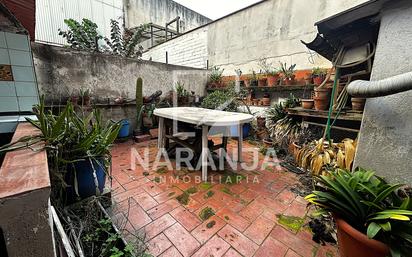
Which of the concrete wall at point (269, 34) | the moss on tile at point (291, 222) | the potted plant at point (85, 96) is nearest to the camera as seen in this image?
the moss on tile at point (291, 222)

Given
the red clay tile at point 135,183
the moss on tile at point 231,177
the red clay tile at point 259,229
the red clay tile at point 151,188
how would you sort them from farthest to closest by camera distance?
the moss on tile at point 231,177
the red clay tile at point 135,183
the red clay tile at point 151,188
the red clay tile at point 259,229

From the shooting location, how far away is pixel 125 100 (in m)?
3.93

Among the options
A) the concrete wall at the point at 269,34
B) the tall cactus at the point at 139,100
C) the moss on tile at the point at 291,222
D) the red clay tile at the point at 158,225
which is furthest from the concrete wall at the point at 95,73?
the moss on tile at the point at 291,222

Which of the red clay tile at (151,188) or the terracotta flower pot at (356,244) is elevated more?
the terracotta flower pot at (356,244)

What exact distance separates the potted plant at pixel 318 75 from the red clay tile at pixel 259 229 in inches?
110

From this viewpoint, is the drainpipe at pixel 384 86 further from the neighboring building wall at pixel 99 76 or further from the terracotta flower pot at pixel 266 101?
the neighboring building wall at pixel 99 76

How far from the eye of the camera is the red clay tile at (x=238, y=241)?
129 cm

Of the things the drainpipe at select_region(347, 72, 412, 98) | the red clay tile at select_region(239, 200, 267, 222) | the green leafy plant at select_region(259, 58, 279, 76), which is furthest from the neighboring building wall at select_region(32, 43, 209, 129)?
the drainpipe at select_region(347, 72, 412, 98)

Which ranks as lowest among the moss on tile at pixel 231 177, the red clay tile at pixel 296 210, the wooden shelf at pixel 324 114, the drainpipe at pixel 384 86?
the red clay tile at pixel 296 210

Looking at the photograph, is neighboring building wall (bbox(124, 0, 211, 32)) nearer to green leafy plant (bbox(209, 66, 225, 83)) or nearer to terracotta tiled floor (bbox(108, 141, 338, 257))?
green leafy plant (bbox(209, 66, 225, 83))

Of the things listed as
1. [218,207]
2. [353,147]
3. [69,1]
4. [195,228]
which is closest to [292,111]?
[353,147]

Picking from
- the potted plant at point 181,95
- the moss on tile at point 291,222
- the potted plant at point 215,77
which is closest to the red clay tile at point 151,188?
the moss on tile at point 291,222

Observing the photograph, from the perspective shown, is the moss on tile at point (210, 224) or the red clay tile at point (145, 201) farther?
the red clay tile at point (145, 201)

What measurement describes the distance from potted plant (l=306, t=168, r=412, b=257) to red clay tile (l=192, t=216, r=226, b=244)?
794 millimetres
